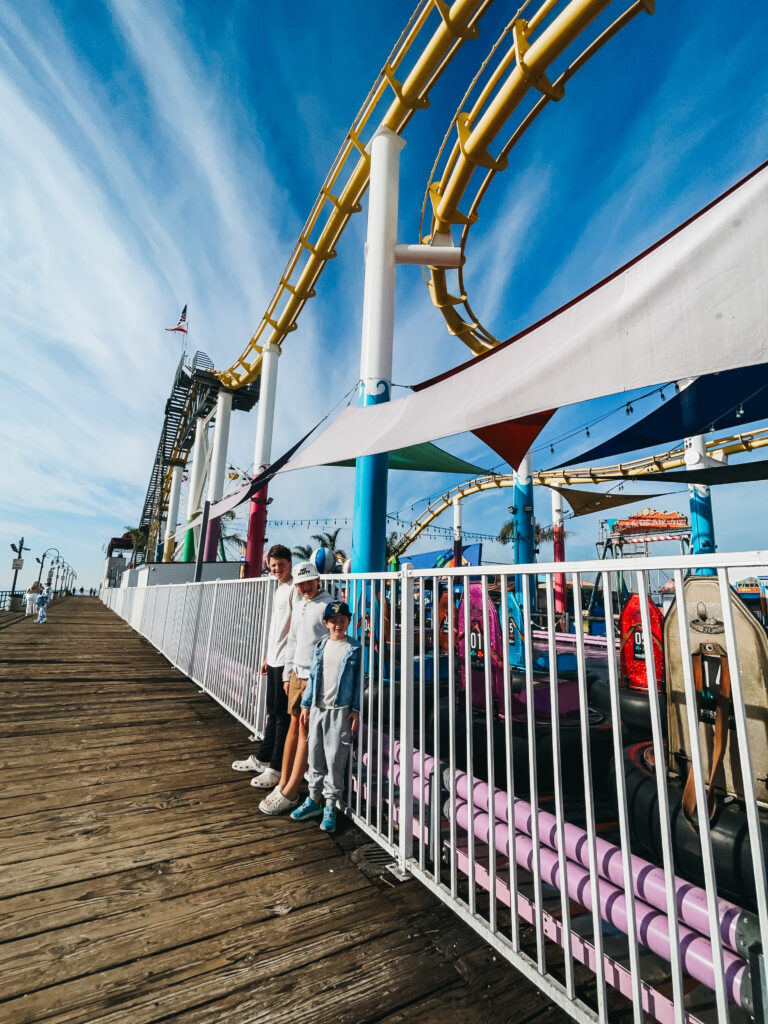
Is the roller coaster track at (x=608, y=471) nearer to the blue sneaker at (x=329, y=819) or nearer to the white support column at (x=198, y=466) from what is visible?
the blue sneaker at (x=329, y=819)

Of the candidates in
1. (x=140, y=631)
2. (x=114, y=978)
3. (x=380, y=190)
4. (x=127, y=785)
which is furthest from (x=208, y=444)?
(x=114, y=978)

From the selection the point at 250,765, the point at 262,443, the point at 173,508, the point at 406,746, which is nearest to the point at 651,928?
the point at 406,746

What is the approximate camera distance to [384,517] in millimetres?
5980

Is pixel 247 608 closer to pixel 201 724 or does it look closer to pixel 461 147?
pixel 201 724

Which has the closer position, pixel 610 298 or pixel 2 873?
pixel 610 298

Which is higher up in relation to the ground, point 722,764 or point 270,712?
point 722,764

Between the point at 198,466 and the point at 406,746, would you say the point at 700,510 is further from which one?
the point at 198,466

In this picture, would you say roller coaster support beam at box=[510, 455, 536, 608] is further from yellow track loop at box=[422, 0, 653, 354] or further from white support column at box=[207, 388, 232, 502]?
white support column at box=[207, 388, 232, 502]

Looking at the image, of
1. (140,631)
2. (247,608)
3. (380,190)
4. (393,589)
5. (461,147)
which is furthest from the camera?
(140,631)

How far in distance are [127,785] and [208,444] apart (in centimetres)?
2803

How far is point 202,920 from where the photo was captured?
199 centimetres

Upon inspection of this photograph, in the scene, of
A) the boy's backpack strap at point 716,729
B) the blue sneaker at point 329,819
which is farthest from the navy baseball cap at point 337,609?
the boy's backpack strap at point 716,729

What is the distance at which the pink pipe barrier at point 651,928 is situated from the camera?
1159 mm

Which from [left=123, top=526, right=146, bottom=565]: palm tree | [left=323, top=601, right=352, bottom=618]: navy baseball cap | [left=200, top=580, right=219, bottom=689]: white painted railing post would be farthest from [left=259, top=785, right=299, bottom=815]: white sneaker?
[left=123, top=526, right=146, bottom=565]: palm tree
